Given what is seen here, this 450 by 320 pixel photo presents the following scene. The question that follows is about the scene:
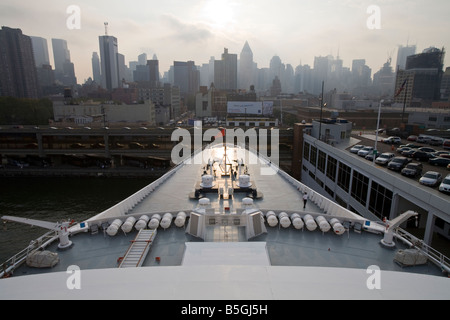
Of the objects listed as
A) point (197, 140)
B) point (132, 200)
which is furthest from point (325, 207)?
point (197, 140)

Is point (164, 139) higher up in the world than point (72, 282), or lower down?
lower down

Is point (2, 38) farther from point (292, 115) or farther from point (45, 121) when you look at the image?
point (292, 115)

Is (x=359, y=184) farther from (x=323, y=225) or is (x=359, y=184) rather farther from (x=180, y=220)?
(x=180, y=220)

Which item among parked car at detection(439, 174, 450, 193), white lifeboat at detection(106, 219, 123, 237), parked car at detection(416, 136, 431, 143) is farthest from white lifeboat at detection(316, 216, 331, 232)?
parked car at detection(416, 136, 431, 143)

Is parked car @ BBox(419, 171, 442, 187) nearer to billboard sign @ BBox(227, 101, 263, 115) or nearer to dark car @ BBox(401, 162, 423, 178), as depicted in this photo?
dark car @ BBox(401, 162, 423, 178)

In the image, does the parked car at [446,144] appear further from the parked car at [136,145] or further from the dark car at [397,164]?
the parked car at [136,145]

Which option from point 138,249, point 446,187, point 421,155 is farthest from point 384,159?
point 138,249

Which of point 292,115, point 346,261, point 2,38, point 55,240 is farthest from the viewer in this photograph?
point 2,38
